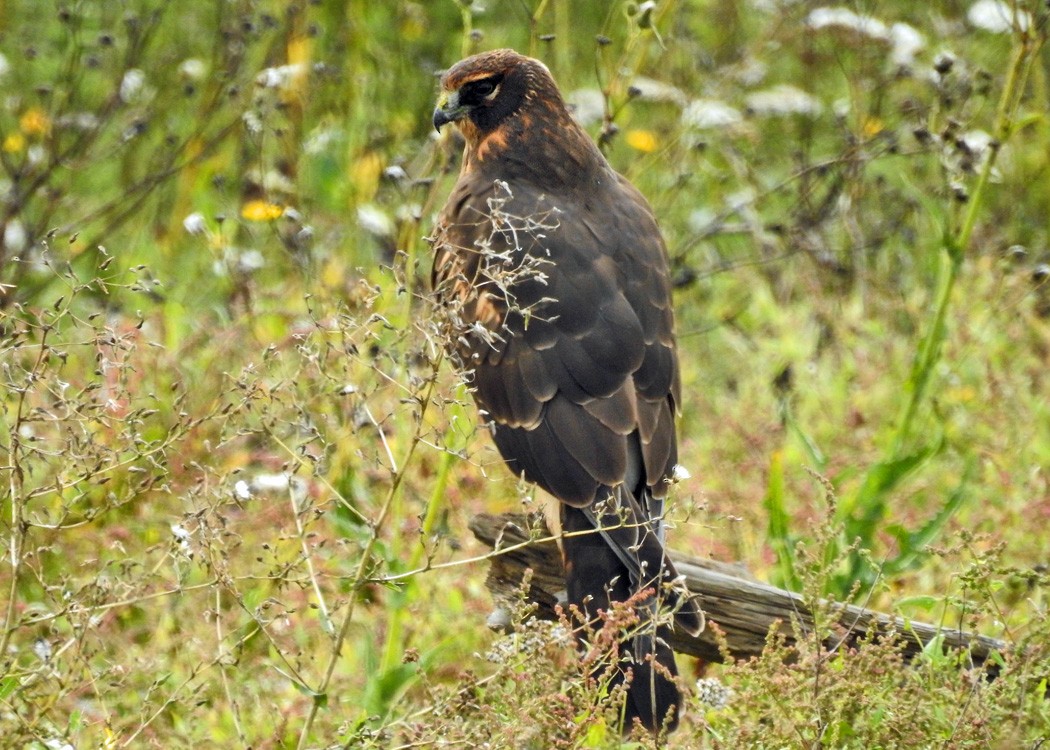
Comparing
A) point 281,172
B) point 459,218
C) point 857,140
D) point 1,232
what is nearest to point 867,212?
point 857,140

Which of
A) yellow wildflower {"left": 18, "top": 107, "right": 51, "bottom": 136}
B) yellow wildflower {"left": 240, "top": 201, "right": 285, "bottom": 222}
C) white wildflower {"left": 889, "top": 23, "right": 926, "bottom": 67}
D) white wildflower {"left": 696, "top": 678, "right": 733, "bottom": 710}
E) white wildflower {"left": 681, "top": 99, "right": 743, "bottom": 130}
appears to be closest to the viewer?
white wildflower {"left": 696, "top": 678, "right": 733, "bottom": 710}

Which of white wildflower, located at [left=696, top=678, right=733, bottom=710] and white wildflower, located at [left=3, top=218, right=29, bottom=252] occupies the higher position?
white wildflower, located at [left=696, top=678, right=733, bottom=710]

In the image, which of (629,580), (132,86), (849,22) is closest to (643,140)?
(849,22)

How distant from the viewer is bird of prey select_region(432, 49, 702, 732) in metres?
3.60

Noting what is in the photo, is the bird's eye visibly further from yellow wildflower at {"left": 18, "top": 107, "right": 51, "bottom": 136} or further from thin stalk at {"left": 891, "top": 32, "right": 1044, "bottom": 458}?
yellow wildflower at {"left": 18, "top": 107, "right": 51, "bottom": 136}

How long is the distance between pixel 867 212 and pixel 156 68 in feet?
11.9

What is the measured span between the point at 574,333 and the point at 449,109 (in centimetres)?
92

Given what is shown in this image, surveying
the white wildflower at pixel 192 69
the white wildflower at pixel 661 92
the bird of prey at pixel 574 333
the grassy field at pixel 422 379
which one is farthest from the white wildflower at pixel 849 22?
the white wildflower at pixel 192 69

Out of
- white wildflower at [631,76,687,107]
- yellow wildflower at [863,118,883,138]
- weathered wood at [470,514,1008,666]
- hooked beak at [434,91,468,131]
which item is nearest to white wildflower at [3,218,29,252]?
hooked beak at [434,91,468,131]

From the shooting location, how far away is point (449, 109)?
441 centimetres

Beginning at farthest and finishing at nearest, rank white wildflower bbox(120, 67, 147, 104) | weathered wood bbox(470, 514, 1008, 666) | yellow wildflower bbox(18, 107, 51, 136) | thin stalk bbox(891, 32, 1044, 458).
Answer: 1. yellow wildflower bbox(18, 107, 51, 136)
2. white wildflower bbox(120, 67, 147, 104)
3. thin stalk bbox(891, 32, 1044, 458)
4. weathered wood bbox(470, 514, 1008, 666)

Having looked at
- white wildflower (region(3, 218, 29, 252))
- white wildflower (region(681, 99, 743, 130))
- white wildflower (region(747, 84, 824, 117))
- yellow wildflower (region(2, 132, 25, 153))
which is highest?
white wildflower (region(681, 99, 743, 130))

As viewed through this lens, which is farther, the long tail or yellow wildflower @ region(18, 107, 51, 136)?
yellow wildflower @ region(18, 107, 51, 136)

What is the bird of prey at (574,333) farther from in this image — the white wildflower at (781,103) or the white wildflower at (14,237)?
the white wildflower at (781,103)
